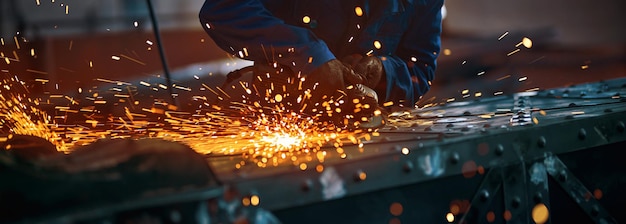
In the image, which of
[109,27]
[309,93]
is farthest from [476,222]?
[109,27]

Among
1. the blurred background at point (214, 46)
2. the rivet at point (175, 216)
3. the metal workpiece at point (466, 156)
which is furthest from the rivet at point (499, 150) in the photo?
the blurred background at point (214, 46)

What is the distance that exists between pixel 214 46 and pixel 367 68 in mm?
7128

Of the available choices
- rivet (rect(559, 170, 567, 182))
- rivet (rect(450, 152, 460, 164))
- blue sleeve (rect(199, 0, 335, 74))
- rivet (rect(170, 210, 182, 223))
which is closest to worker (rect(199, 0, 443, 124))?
blue sleeve (rect(199, 0, 335, 74))

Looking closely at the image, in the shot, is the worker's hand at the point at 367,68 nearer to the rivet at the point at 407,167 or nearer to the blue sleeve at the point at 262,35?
the blue sleeve at the point at 262,35

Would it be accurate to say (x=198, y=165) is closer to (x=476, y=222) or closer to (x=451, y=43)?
(x=476, y=222)

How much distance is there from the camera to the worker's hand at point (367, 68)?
8.23ft

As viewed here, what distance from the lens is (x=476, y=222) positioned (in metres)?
1.91

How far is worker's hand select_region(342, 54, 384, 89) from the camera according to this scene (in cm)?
251

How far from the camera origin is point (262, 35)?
94.0 inches

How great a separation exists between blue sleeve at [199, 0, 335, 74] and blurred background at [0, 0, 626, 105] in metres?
3.68

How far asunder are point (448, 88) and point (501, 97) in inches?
224

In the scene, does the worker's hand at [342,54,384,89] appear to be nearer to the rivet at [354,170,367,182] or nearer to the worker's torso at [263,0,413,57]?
the worker's torso at [263,0,413,57]

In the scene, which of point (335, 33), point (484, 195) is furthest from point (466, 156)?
point (335, 33)

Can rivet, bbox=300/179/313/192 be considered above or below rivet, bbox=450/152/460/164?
below
